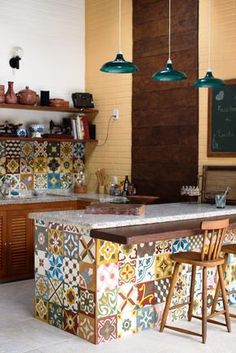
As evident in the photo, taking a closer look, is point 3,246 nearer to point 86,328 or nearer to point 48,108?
point 48,108

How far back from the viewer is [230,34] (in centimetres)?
589

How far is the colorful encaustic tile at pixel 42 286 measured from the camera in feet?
15.7

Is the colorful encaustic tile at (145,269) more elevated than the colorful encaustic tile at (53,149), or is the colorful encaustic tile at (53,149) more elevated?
the colorful encaustic tile at (53,149)

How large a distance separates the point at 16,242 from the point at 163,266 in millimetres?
2182

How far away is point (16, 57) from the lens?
6.88 meters

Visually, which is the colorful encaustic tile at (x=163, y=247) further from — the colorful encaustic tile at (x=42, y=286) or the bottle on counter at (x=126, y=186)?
the bottle on counter at (x=126, y=186)

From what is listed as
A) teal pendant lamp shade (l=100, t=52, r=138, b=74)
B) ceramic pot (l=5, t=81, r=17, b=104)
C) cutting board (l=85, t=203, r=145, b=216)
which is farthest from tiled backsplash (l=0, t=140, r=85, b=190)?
teal pendant lamp shade (l=100, t=52, r=138, b=74)

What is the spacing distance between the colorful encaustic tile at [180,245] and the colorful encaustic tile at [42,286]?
45.0 inches

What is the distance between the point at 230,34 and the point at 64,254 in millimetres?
2999

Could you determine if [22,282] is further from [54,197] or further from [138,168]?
[138,168]

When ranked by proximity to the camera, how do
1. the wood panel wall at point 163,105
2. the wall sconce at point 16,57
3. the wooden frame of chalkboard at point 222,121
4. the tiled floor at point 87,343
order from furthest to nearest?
the wall sconce at point 16,57, the wood panel wall at point 163,105, the wooden frame of chalkboard at point 222,121, the tiled floor at point 87,343

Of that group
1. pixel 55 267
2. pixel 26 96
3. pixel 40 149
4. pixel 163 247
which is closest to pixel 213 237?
pixel 163 247

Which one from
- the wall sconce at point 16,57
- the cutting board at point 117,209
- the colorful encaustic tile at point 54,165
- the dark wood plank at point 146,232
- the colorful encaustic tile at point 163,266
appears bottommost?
the colorful encaustic tile at point 163,266

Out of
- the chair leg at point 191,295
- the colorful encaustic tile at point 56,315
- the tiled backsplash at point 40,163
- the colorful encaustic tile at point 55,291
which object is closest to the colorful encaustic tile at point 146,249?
the chair leg at point 191,295
